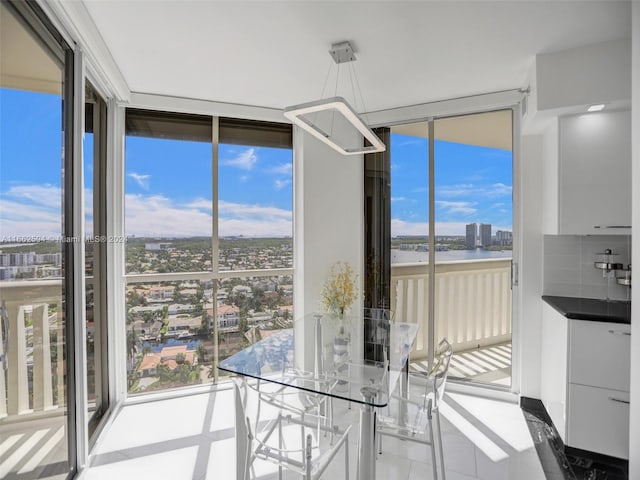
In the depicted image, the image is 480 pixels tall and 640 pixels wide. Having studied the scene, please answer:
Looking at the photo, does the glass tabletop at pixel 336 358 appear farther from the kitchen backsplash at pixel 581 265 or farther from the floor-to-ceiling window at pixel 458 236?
the kitchen backsplash at pixel 581 265

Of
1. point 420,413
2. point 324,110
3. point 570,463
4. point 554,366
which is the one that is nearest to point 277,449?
point 420,413

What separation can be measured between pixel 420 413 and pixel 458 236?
72.1 inches

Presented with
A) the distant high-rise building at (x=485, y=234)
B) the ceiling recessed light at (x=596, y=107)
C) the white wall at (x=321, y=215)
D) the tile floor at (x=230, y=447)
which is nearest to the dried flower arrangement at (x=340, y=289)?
the white wall at (x=321, y=215)

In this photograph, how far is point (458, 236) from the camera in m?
3.42

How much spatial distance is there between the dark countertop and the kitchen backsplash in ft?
0.24

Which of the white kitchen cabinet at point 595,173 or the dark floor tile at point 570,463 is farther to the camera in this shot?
the white kitchen cabinet at point 595,173

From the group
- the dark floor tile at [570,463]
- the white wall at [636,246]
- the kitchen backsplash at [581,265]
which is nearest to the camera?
the white wall at [636,246]

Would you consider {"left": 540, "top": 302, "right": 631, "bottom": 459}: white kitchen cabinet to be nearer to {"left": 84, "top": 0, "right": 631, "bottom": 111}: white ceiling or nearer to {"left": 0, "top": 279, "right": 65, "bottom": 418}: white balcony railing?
{"left": 84, "top": 0, "right": 631, "bottom": 111}: white ceiling

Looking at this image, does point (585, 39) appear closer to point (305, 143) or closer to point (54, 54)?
point (305, 143)

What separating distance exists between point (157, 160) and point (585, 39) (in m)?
3.26

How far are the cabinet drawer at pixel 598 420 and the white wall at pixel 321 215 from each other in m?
1.86

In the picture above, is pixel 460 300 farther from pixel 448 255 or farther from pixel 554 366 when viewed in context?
pixel 554 366

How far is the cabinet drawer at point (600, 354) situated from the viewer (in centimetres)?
219

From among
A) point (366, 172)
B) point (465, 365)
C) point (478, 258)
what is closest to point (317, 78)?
point (366, 172)
